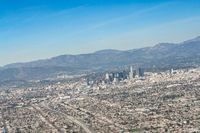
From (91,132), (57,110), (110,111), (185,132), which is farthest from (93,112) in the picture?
(185,132)

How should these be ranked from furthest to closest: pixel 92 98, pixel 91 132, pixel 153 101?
pixel 92 98 < pixel 153 101 < pixel 91 132

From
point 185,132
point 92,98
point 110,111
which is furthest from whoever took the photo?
point 92,98

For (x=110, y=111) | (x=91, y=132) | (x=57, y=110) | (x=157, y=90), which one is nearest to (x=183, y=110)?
(x=110, y=111)

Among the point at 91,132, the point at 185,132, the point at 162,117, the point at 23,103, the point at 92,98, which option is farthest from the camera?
the point at 23,103

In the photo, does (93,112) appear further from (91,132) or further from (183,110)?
(91,132)

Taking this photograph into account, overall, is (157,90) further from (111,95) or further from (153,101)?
(153,101)

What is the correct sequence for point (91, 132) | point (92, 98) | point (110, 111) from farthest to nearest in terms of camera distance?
point (92, 98) → point (110, 111) → point (91, 132)

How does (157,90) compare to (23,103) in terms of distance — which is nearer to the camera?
(157,90)

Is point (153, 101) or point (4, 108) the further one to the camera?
point (4, 108)
